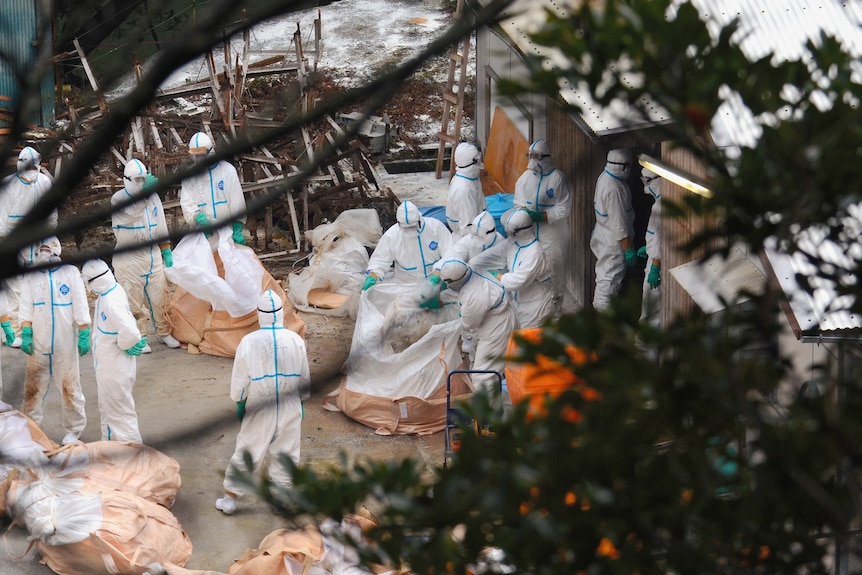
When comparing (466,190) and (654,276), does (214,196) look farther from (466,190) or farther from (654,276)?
(654,276)

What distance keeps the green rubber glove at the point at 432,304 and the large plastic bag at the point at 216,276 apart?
1842mm

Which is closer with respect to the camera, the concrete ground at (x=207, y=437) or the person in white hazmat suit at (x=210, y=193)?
the concrete ground at (x=207, y=437)

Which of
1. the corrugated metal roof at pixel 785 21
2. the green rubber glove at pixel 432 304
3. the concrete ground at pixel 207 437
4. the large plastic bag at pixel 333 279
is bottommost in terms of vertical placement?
the concrete ground at pixel 207 437

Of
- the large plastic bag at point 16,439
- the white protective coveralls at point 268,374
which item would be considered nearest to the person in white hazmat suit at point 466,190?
the white protective coveralls at point 268,374

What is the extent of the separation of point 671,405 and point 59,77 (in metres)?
13.6

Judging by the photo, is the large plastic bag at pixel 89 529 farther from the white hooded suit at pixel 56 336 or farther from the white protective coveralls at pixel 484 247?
the white protective coveralls at pixel 484 247

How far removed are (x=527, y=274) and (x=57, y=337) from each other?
384 centimetres

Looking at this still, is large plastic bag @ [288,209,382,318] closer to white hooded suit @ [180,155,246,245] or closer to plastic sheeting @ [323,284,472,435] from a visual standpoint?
white hooded suit @ [180,155,246,245]

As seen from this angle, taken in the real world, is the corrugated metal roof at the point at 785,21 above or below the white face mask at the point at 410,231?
above

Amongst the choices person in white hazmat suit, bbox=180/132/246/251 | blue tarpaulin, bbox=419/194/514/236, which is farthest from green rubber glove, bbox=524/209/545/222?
person in white hazmat suit, bbox=180/132/246/251

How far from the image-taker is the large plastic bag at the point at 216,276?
31.1 feet

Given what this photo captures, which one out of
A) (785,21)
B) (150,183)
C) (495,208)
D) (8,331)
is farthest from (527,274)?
(150,183)

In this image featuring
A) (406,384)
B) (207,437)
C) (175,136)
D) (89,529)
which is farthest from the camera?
(175,136)

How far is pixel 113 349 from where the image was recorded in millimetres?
7988
